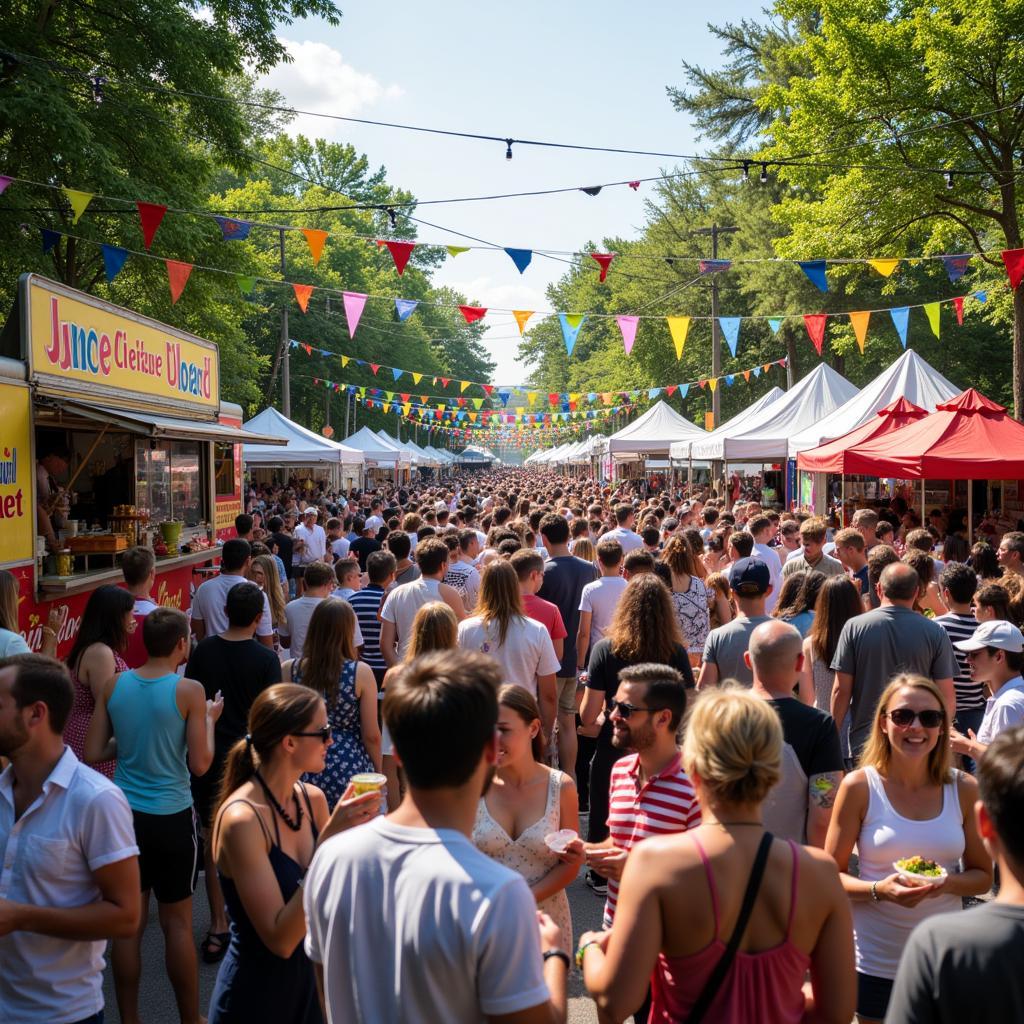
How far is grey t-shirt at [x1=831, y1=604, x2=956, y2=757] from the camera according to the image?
5.05 meters

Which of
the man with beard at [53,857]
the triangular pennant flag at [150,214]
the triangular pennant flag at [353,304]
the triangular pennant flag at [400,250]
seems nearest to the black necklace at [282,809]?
the man with beard at [53,857]

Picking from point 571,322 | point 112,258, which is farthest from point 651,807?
point 571,322

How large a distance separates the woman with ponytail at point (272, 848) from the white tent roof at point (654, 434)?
22071mm

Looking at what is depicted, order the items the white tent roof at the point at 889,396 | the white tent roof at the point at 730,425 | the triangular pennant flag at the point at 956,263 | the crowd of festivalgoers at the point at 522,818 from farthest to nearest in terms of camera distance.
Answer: the white tent roof at the point at 730,425, the triangular pennant flag at the point at 956,263, the white tent roof at the point at 889,396, the crowd of festivalgoers at the point at 522,818

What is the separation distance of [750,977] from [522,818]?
1.21 meters

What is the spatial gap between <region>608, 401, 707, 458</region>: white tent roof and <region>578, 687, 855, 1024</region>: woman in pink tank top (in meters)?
22.5

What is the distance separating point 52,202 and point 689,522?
11.8m

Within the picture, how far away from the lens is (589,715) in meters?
5.17

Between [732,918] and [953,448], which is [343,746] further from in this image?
[953,448]

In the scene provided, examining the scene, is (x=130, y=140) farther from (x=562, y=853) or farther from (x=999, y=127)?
(x=562, y=853)

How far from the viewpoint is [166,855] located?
168 inches

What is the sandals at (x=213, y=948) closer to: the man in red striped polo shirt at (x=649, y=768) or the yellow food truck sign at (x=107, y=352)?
the man in red striped polo shirt at (x=649, y=768)

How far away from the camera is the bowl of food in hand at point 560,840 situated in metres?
3.01

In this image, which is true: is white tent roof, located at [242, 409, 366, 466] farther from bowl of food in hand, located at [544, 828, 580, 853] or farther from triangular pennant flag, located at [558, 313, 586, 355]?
bowl of food in hand, located at [544, 828, 580, 853]
